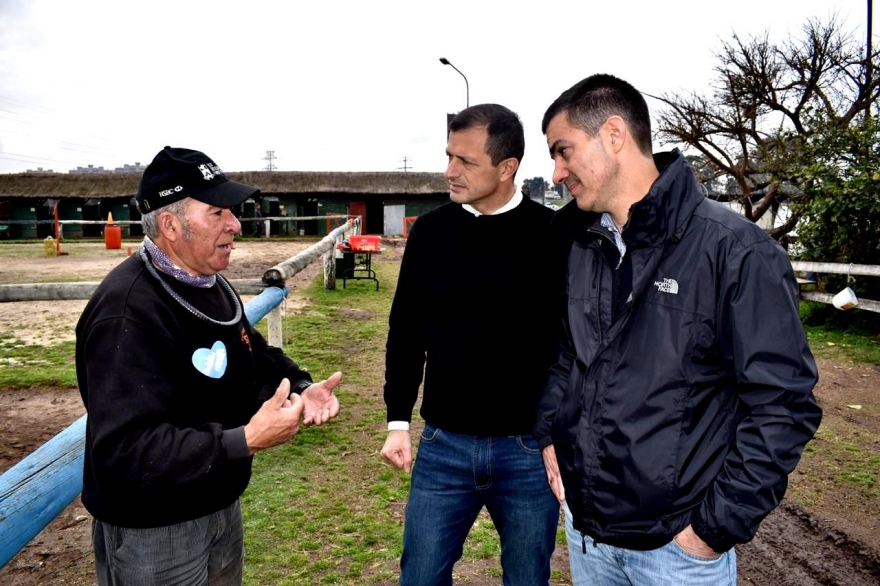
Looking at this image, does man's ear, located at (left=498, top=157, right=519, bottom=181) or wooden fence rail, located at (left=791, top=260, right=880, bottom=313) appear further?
wooden fence rail, located at (left=791, top=260, right=880, bottom=313)

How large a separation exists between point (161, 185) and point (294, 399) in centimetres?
85

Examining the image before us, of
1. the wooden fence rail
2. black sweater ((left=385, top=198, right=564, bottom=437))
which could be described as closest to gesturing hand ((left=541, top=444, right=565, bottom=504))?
black sweater ((left=385, top=198, right=564, bottom=437))

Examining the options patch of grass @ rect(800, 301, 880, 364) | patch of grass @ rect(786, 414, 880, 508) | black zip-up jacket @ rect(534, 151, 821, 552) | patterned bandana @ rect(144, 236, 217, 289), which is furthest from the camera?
patch of grass @ rect(800, 301, 880, 364)

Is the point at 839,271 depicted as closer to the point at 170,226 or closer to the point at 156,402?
the point at 170,226

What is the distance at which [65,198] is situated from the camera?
113ft

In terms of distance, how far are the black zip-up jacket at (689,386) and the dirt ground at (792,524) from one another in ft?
6.09

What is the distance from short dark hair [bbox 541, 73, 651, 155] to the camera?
6.56 feet

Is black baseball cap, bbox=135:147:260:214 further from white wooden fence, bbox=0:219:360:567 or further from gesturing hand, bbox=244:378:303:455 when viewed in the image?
white wooden fence, bbox=0:219:360:567

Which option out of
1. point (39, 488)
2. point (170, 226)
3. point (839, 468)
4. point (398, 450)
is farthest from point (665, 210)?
point (839, 468)

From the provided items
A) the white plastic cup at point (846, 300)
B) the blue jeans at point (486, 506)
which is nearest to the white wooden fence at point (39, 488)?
the blue jeans at point (486, 506)

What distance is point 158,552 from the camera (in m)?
1.89

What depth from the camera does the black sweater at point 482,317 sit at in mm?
2453

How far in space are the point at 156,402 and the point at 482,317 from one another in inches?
49.8

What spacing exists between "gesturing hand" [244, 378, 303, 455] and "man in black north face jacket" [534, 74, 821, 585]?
0.89 m
